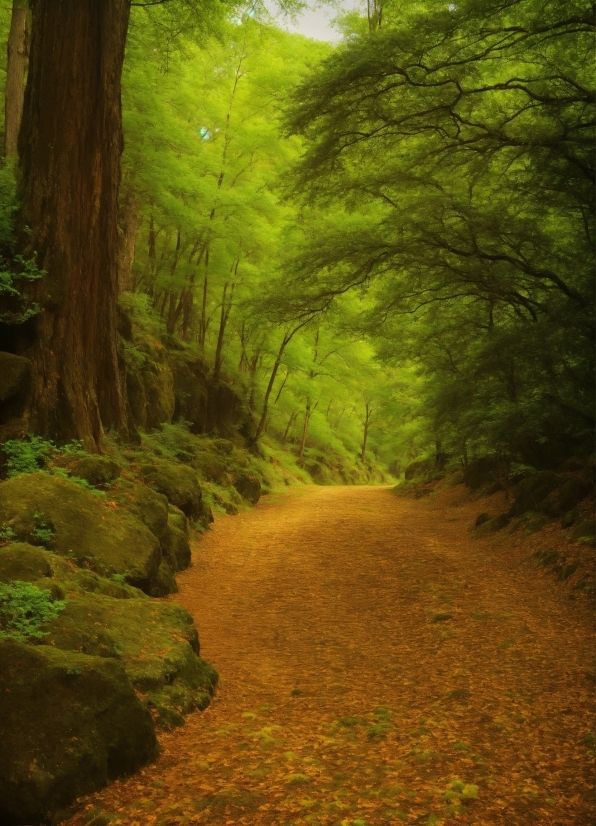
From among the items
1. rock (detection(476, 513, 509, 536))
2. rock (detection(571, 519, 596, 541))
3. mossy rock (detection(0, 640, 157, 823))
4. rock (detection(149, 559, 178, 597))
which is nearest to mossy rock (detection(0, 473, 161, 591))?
rock (detection(149, 559, 178, 597))

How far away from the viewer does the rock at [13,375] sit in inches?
286

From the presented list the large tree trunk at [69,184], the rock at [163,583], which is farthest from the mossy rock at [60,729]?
the large tree trunk at [69,184]

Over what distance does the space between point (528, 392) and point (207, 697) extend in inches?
294

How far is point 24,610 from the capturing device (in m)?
4.21

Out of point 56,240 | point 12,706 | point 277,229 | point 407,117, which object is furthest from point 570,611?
point 277,229

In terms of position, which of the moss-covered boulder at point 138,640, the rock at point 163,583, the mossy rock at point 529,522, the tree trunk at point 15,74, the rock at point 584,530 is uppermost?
the tree trunk at point 15,74

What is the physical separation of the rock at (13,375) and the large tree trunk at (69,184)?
0.29m

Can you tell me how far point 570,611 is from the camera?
6.64m

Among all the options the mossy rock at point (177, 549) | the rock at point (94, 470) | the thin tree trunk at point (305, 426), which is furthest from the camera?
the thin tree trunk at point (305, 426)

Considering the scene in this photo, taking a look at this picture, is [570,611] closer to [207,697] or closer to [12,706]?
[207,697]

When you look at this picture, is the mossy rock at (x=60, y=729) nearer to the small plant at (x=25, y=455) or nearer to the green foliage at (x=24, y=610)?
the green foliage at (x=24, y=610)

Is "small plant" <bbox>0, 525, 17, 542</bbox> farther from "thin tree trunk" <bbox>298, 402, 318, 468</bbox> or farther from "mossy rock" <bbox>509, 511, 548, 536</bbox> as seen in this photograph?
"thin tree trunk" <bbox>298, 402, 318, 468</bbox>

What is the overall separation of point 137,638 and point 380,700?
2129 millimetres

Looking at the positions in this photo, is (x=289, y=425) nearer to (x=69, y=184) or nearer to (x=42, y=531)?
(x=69, y=184)
